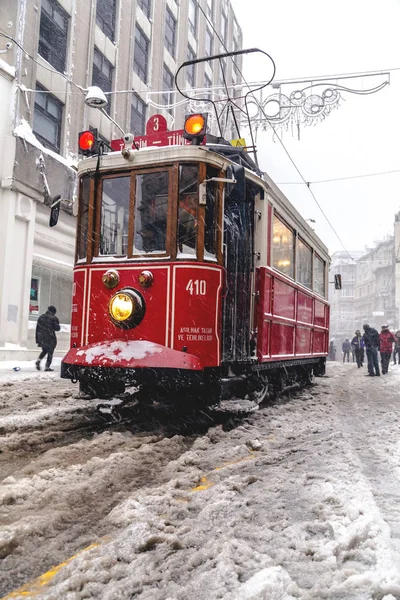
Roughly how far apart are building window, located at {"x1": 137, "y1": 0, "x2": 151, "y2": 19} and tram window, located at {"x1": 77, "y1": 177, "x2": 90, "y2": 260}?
60.8 feet

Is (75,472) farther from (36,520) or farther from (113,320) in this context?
(113,320)

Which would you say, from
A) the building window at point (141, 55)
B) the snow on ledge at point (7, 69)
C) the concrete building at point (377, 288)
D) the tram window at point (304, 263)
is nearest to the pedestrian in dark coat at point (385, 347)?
the tram window at point (304, 263)

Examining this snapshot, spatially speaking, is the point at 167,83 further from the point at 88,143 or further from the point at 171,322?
the point at 171,322

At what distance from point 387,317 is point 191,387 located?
218ft

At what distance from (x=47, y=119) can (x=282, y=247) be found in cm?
1096

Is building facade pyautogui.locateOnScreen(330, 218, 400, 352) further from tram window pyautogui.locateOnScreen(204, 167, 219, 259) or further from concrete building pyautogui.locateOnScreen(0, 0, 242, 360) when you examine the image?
tram window pyautogui.locateOnScreen(204, 167, 219, 259)

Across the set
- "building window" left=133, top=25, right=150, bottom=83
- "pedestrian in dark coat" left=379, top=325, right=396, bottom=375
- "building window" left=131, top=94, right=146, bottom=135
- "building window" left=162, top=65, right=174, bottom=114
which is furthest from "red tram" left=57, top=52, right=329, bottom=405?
"building window" left=162, top=65, right=174, bottom=114

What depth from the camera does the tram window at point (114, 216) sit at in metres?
6.02

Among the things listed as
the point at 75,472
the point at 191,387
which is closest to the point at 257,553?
the point at 75,472

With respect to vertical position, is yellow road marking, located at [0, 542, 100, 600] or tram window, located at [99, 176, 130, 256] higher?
tram window, located at [99, 176, 130, 256]

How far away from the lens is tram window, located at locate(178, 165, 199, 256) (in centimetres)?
574

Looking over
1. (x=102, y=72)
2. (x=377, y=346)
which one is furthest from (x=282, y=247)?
(x=102, y=72)

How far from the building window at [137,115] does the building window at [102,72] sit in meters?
1.81

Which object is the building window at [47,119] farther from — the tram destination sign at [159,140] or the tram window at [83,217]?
the tram window at [83,217]
